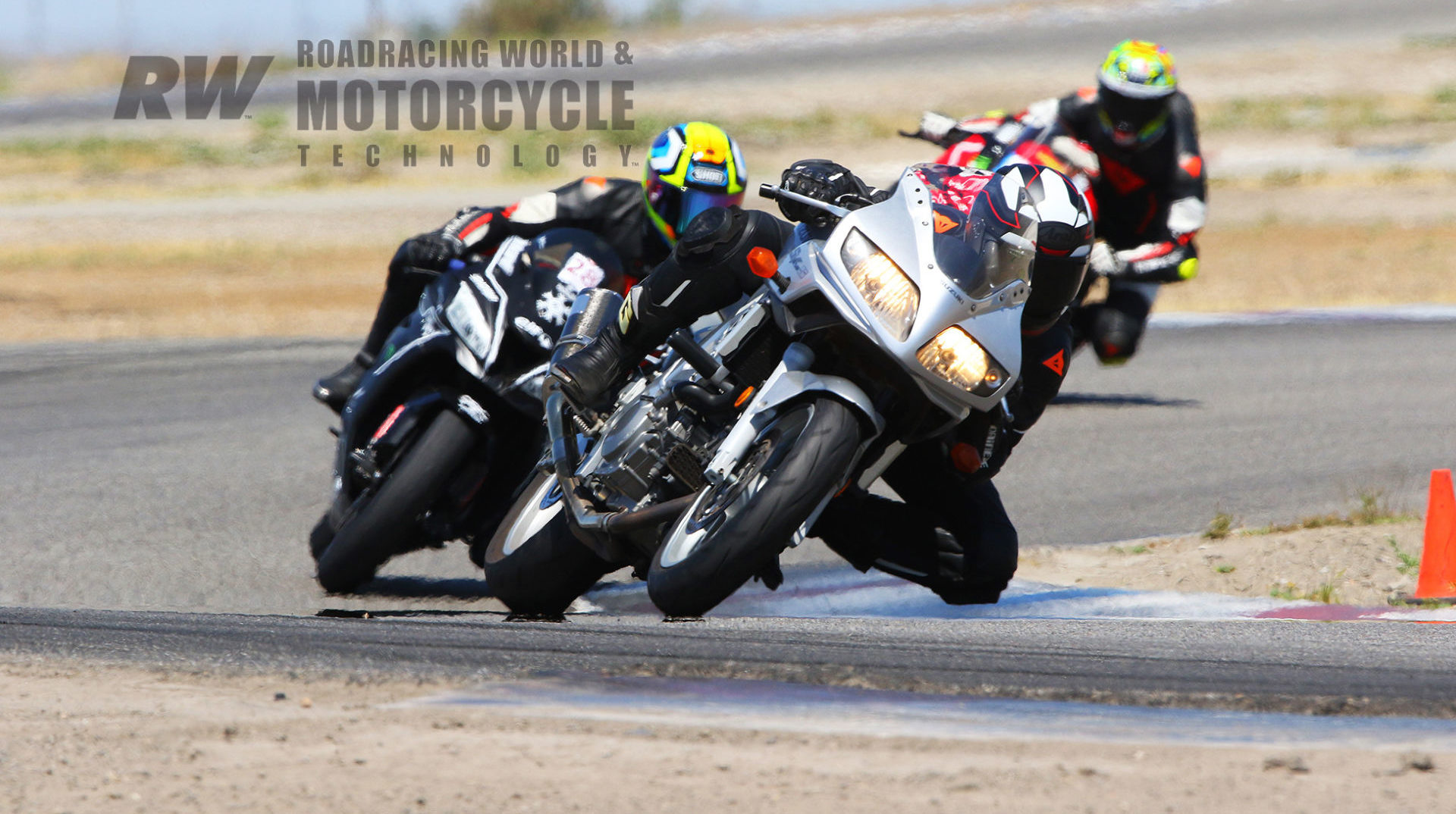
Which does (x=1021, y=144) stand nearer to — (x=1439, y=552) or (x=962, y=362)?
(x=1439, y=552)

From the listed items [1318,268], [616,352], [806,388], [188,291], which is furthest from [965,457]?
[188,291]

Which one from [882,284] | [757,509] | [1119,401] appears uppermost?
[882,284]

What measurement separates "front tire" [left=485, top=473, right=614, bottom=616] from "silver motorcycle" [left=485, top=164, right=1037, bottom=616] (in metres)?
0.27

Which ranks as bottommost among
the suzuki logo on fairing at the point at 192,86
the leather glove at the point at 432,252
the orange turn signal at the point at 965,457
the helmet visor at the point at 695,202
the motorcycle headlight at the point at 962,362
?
the suzuki logo on fairing at the point at 192,86

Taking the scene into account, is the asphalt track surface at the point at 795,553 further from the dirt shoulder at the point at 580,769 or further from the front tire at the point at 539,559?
the dirt shoulder at the point at 580,769

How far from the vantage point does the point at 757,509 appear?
13.5 ft

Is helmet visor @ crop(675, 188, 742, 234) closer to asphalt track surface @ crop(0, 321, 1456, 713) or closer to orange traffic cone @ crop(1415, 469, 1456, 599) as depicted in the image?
asphalt track surface @ crop(0, 321, 1456, 713)

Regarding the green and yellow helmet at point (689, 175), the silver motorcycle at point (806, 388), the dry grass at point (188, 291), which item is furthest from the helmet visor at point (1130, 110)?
the dry grass at point (188, 291)

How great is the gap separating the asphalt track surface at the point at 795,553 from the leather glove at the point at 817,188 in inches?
46.7

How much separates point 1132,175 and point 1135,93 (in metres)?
0.56

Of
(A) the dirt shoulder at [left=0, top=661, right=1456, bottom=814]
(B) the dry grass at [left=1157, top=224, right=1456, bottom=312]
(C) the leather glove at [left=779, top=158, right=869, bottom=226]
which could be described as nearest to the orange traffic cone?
(C) the leather glove at [left=779, top=158, right=869, bottom=226]

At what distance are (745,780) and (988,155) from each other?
22.9 feet

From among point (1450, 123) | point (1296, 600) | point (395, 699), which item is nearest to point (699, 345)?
point (395, 699)

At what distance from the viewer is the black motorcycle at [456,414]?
5.29m
